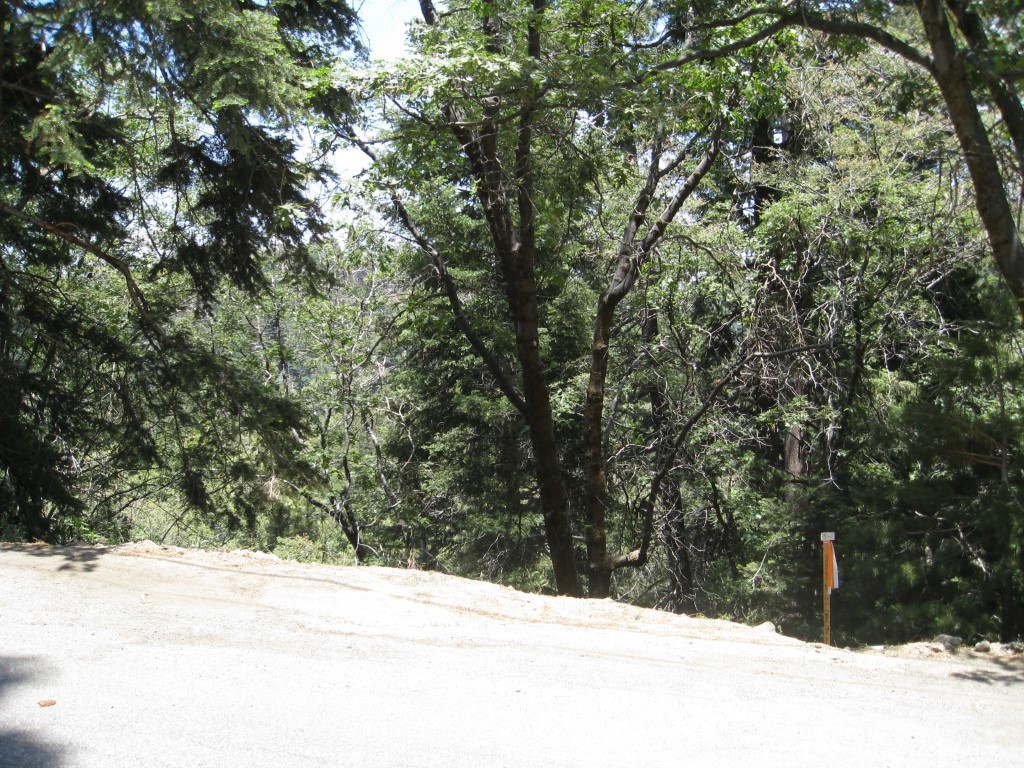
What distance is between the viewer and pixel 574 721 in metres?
4.55


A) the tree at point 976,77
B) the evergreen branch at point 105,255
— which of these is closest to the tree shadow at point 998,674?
the tree at point 976,77

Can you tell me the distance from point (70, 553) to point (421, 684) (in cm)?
399

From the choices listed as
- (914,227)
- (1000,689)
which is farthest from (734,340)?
(1000,689)

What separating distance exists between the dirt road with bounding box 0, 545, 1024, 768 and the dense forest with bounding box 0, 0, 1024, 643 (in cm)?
306

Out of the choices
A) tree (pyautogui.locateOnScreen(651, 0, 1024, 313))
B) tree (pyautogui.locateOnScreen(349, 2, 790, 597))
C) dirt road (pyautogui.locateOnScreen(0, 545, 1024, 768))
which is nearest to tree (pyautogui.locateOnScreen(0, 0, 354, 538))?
tree (pyautogui.locateOnScreen(349, 2, 790, 597))

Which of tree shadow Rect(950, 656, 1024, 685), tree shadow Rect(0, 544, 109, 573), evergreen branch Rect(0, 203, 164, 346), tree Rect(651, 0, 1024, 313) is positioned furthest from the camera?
evergreen branch Rect(0, 203, 164, 346)

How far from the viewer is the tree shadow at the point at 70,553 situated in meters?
6.95

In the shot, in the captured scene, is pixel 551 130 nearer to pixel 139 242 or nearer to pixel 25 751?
pixel 139 242

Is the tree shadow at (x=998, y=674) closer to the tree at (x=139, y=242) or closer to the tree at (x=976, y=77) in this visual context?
the tree at (x=976, y=77)

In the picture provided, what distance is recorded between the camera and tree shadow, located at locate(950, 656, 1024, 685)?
571 centimetres

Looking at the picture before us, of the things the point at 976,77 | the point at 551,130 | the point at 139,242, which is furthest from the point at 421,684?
the point at 139,242

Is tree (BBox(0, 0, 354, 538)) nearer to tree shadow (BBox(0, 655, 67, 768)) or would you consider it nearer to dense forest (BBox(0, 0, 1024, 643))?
dense forest (BBox(0, 0, 1024, 643))

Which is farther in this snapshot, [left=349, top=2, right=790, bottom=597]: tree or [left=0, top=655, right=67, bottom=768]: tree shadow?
[left=349, top=2, right=790, bottom=597]: tree

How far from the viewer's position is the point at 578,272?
1738cm
